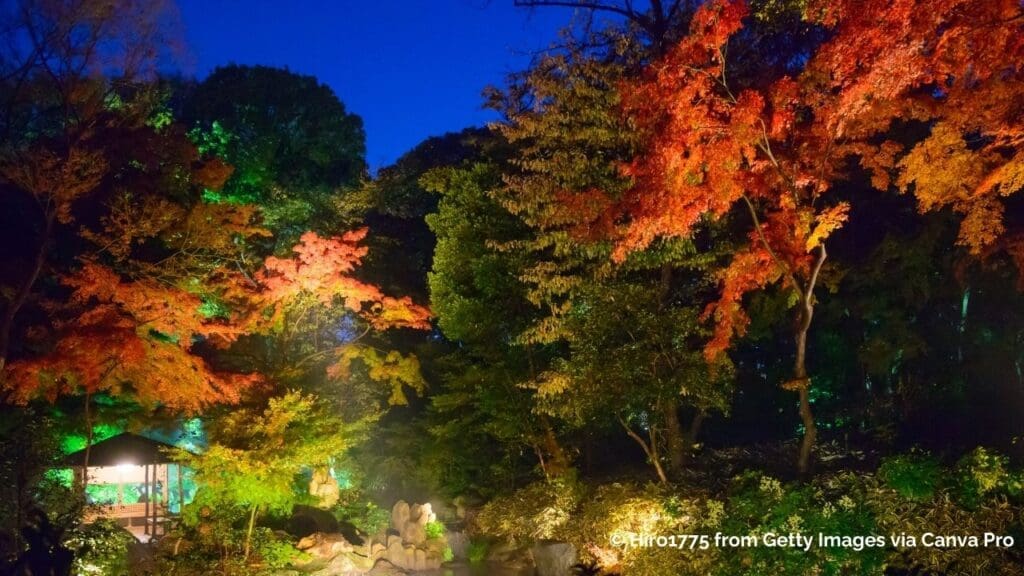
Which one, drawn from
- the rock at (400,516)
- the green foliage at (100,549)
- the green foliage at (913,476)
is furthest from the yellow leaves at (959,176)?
the green foliage at (100,549)

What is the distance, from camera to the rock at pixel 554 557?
34.1 feet

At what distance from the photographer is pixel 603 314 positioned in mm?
9945

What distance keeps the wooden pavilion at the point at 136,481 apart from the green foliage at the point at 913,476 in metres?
12.7

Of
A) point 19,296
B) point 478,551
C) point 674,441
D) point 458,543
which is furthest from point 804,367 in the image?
point 19,296

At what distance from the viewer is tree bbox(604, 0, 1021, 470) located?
748 cm

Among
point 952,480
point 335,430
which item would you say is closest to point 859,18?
point 952,480

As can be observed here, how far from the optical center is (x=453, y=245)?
1320cm

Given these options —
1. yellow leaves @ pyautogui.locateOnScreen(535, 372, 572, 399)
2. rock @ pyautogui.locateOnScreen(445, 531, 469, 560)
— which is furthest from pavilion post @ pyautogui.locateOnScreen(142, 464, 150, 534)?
yellow leaves @ pyautogui.locateOnScreen(535, 372, 572, 399)

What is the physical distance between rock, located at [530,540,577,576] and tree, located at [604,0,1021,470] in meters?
3.61

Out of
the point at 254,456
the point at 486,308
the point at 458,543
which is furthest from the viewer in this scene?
the point at 458,543

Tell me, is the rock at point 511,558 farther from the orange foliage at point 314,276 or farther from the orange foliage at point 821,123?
the orange foliage at point 821,123

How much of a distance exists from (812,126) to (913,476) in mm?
4297

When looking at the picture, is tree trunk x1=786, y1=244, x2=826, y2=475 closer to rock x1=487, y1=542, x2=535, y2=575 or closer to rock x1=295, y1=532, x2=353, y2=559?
rock x1=487, y1=542, x2=535, y2=575

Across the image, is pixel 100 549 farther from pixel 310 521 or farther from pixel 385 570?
pixel 385 570
